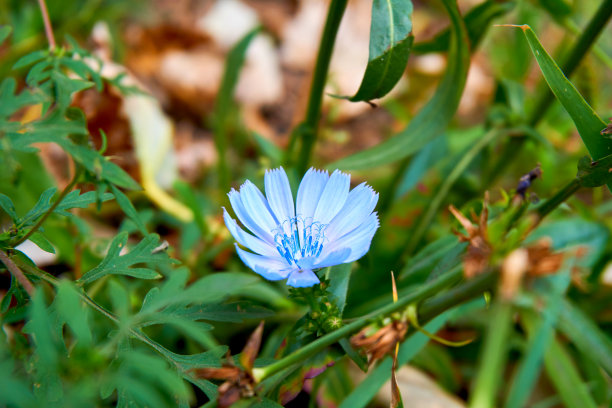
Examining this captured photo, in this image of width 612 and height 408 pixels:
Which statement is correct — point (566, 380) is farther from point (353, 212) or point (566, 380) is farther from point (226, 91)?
point (226, 91)

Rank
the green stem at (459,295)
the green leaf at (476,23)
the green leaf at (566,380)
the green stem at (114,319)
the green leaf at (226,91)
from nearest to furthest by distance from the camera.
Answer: the green stem at (459,295), the green stem at (114,319), the green leaf at (566,380), the green leaf at (476,23), the green leaf at (226,91)

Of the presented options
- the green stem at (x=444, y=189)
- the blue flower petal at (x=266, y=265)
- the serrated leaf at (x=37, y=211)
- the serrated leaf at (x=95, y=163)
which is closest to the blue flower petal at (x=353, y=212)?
Answer: the blue flower petal at (x=266, y=265)

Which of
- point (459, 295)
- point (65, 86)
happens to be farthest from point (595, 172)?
point (65, 86)

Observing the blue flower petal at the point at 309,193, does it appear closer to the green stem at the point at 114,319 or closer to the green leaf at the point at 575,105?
the green stem at the point at 114,319

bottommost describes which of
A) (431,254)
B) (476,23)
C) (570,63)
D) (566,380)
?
(566,380)

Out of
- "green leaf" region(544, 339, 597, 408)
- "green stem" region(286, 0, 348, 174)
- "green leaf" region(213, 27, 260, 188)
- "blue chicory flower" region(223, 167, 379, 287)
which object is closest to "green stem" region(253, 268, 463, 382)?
"blue chicory flower" region(223, 167, 379, 287)

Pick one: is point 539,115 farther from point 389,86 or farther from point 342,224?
point 342,224

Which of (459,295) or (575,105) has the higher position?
(575,105)
